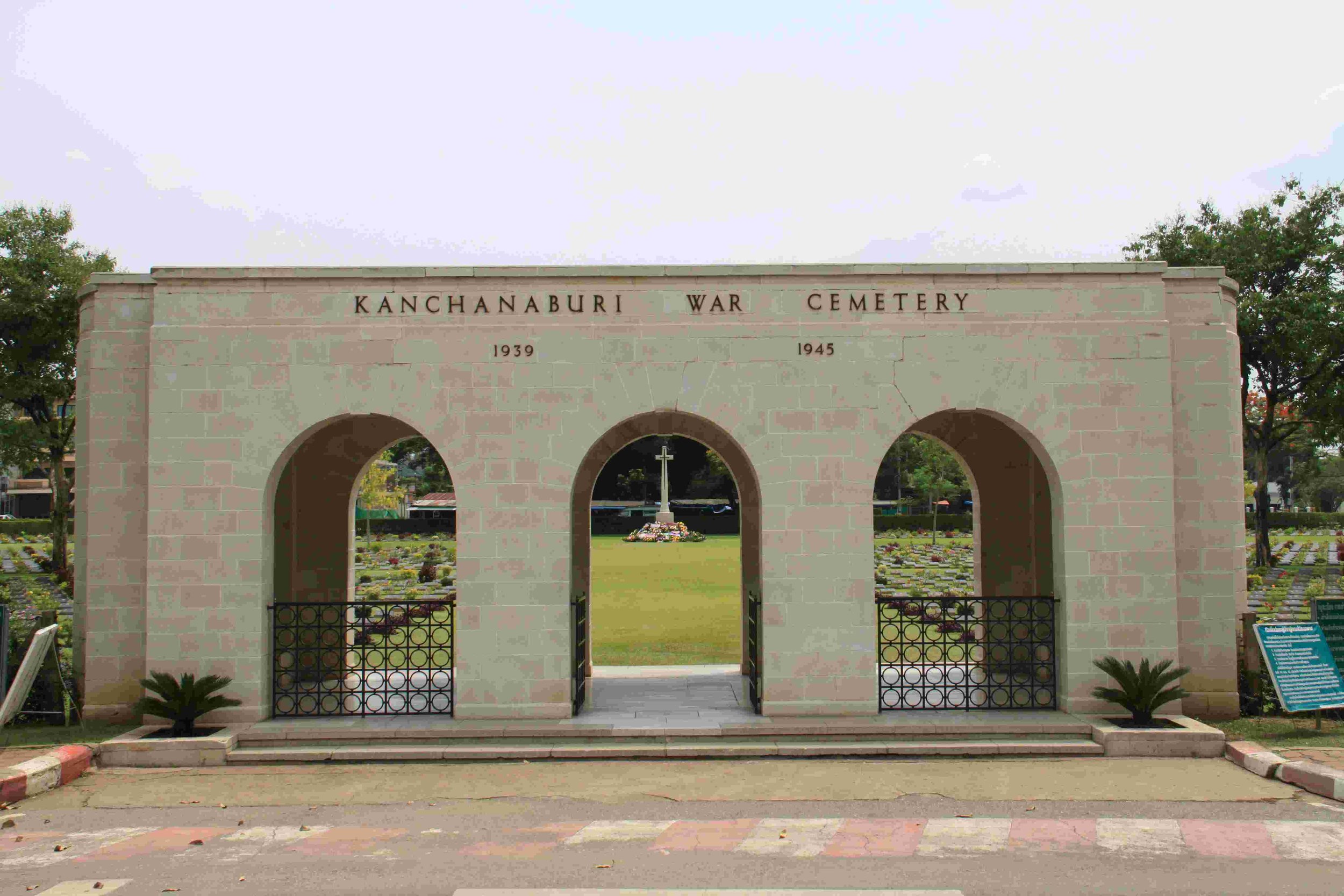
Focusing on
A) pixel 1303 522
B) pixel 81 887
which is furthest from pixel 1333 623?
pixel 1303 522

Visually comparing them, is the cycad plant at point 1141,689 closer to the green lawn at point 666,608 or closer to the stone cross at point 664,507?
the green lawn at point 666,608

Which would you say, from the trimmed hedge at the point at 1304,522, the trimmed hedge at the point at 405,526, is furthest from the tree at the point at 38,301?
the trimmed hedge at the point at 1304,522

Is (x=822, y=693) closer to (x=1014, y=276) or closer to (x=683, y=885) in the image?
(x=683, y=885)

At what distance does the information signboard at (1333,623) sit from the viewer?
478 inches

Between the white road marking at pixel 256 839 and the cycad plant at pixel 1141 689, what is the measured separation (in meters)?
8.67

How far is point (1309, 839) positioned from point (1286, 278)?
27033 mm

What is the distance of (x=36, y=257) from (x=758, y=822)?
27950 millimetres

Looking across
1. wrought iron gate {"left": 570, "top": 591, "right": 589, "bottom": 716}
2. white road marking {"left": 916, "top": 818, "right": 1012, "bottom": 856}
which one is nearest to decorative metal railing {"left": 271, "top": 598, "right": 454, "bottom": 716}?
wrought iron gate {"left": 570, "top": 591, "right": 589, "bottom": 716}

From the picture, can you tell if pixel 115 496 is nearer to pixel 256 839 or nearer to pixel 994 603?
→ pixel 256 839

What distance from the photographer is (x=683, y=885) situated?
23.8ft

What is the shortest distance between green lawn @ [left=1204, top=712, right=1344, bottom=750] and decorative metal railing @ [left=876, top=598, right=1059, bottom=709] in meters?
2.05

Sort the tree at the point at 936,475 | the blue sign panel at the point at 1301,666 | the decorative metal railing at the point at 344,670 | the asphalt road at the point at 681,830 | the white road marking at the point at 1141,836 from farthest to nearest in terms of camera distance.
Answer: the tree at the point at 936,475 → the decorative metal railing at the point at 344,670 → the blue sign panel at the point at 1301,666 → the white road marking at the point at 1141,836 → the asphalt road at the point at 681,830

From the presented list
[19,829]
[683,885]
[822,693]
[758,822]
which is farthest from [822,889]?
[19,829]

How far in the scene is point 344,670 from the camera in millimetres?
13016
